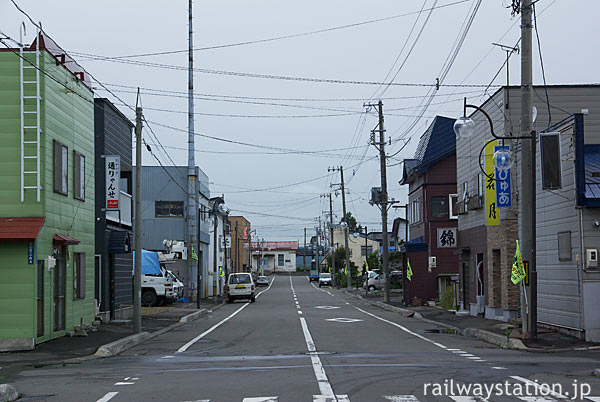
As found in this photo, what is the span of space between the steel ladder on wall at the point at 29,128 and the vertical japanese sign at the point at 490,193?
1557cm

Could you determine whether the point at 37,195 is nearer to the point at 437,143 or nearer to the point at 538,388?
the point at 538,388

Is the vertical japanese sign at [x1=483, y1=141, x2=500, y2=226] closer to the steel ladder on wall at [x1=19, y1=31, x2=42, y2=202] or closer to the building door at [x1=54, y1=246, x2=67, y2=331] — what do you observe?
the building door at [x1=54, y1=246, x2=67, y2=331]

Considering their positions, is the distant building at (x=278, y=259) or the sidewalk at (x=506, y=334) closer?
the sidewalk at (x=506, y=334)

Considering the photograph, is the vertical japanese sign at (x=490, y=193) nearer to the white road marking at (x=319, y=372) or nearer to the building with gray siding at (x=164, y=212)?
the white road marking at (x=319, y=372)

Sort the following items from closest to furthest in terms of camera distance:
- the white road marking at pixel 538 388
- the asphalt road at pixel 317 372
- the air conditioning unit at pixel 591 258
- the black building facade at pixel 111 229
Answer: the white road marking at pixel 538 388
the asphalt road at pixel 317 372
the air conditioning unit at pixel 591 258
the black building facade at pixel 111 229

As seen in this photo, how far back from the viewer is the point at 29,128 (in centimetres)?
1941

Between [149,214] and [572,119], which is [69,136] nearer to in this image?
[572,119]

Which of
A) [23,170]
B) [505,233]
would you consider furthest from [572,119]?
[23,170]

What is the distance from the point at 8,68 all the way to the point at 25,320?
6605 millimetres

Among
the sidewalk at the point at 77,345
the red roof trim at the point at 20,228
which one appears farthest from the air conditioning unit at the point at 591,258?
the red roof trim at the point at 20,228

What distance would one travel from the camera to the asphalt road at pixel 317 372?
10867 millimetres

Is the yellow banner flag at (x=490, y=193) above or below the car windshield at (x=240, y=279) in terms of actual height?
above

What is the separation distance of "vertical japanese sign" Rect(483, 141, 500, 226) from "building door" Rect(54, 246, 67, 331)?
588 inches

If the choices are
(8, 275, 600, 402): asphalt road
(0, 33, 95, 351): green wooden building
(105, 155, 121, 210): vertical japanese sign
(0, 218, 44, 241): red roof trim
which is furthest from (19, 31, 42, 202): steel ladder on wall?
(105, 155, 121, 210): vertical japanese sign
